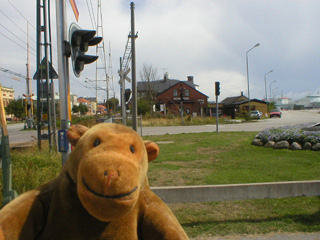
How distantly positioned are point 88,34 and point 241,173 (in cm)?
465

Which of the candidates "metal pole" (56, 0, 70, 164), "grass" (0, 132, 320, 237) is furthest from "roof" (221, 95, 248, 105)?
"metal pole" (56, 0, 70, 164)

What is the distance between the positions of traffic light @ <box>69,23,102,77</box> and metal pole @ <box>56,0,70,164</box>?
0.38 ft

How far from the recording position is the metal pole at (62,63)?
3.76 metres

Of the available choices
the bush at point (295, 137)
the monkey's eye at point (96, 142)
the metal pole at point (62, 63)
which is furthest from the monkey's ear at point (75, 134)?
the bush at point (295, 137)

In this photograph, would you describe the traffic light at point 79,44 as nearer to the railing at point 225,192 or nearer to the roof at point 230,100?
the railing at point 225,192

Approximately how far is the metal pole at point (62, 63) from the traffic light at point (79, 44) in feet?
0.38

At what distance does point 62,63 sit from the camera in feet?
12.6

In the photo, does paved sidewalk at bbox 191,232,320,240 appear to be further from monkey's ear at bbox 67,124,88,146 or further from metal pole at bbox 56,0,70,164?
monkey's ear at bbox 67,124,88,146

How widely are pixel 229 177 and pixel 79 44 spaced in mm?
4229

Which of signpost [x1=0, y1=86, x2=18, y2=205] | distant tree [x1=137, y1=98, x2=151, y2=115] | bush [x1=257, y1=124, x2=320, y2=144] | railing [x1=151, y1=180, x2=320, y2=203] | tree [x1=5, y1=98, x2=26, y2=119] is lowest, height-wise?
railing [x1=151, y1=180, x2=320, y2=203]

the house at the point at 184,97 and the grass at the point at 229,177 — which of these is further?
the house at the point at 184,97

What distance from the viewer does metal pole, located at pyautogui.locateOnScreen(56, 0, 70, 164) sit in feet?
12.3

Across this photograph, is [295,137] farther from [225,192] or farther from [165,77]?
[165,77]

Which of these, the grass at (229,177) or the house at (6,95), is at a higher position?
the house at (6,95)
